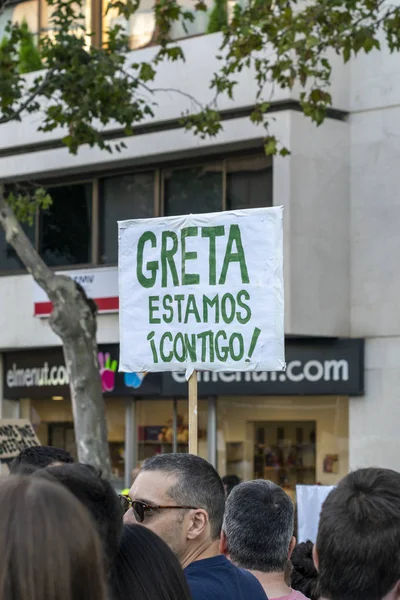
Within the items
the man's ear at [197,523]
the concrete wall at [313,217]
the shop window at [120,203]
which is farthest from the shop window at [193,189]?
the man's ear at [197,523]

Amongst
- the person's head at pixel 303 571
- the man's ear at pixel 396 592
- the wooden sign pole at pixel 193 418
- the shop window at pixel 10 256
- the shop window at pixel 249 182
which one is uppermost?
the shop window at pixel 249 182

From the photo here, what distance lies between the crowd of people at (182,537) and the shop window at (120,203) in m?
12.0

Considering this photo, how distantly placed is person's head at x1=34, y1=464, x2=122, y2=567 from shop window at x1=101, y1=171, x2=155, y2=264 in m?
14.2

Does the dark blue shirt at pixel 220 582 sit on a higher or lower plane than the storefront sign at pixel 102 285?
lower

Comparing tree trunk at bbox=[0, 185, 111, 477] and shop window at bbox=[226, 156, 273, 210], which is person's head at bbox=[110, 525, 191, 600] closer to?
tree trunk at bbox=[0, 185, 111, 477]

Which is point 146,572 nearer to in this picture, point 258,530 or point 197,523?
point 197,523

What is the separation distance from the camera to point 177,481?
4418 mm

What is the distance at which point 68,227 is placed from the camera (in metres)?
18.5

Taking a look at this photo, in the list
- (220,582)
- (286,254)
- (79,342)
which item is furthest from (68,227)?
(220,582)

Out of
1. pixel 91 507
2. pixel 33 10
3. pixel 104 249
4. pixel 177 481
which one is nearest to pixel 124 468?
pixel 104 249

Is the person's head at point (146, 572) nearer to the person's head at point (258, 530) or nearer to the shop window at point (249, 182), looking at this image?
the person's head at point (258, 530)

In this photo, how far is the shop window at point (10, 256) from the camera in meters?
19.2

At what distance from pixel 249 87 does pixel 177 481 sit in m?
12.1

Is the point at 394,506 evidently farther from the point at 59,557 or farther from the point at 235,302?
the point at 235,302
